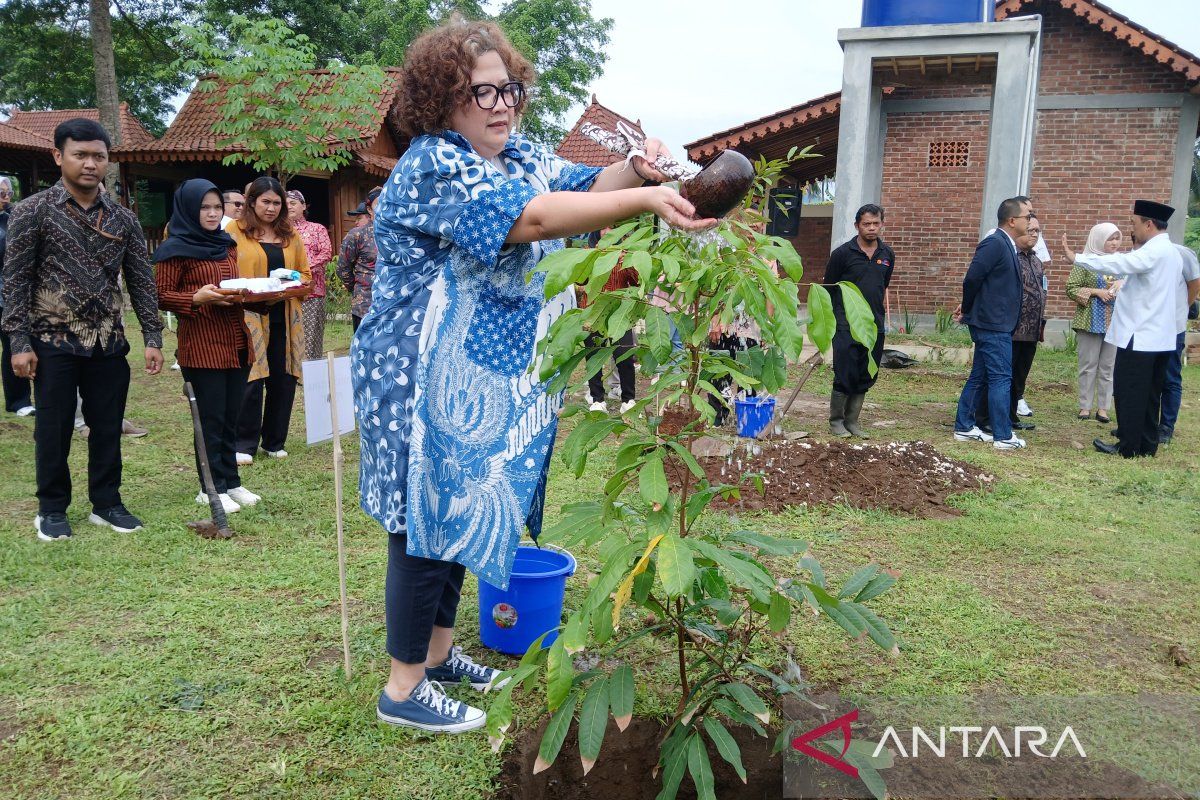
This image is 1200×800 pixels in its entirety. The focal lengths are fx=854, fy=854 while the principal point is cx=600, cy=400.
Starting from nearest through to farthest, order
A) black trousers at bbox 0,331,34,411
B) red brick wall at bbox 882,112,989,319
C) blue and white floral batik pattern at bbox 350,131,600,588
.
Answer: blue and white floral batik pattern at bbox 350,131,600,588
black trousers at bbox 0,331,34,411
red brick wall at bbox 882,112,989,319

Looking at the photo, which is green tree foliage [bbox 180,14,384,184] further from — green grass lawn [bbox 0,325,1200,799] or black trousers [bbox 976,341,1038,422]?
black trousers [bbox 976,341,1038,422]

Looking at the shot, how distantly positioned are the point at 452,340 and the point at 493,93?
0.64 m

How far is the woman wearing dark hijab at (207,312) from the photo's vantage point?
4680 mm

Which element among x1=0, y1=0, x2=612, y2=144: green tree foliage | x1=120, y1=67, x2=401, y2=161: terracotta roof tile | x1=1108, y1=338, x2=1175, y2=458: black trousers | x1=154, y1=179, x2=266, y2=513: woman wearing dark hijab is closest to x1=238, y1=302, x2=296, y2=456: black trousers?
x1=154, y1=179, x2=266, y2=513: woman wearing dark hijab

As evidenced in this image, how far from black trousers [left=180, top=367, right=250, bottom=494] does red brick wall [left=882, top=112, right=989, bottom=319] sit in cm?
1138

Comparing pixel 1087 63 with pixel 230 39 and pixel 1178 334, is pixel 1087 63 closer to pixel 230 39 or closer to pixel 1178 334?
pixel 1178 334

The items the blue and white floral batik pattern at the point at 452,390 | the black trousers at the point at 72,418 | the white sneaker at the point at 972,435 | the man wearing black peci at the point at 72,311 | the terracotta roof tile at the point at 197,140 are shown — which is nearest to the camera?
the blue and white floral batik pattern at the point at 452,390

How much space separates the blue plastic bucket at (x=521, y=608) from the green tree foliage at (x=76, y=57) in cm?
1589

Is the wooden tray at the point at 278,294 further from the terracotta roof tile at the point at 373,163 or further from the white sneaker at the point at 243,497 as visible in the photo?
the terracotta roof tile at the point at 373,163

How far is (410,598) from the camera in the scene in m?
2.44

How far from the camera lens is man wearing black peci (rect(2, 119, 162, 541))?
4.00 metres

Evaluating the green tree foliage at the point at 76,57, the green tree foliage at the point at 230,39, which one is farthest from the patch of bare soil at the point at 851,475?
the green tree foliage at the point at 230,39

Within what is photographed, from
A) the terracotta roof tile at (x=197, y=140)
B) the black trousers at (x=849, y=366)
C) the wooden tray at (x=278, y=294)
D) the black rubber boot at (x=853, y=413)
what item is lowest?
the black rubber boot at (x=853, y=413)

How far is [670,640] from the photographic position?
10.6ft
